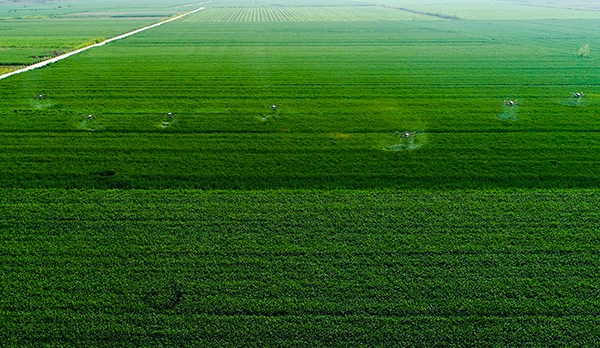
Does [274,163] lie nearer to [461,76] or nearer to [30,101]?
[30,101]

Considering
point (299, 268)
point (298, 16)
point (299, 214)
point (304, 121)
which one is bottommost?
point (299, 268)

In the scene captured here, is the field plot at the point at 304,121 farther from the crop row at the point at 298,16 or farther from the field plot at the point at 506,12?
the field plot at the point at 506,12

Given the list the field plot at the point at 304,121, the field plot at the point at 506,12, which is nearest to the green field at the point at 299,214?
the field plot at the point at 304,121

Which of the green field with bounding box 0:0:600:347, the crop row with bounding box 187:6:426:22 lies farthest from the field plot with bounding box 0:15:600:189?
the crop row with bounding box 187:6:426:22

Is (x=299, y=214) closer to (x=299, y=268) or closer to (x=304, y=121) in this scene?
(x=299, y=268)

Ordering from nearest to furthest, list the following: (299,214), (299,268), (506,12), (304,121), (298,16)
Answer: (299,268) < (299,214) < (304,121) < (298,16) < (506,12)

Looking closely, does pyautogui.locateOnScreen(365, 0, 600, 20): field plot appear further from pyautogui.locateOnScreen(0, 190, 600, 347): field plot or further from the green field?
pyautogui.locateOnScreen(0, 190, 600, 347): field plot

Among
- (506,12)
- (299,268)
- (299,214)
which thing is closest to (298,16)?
(506,12)

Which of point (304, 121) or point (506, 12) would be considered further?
point (506, 12)
